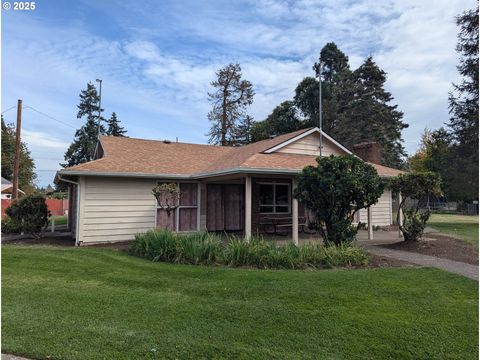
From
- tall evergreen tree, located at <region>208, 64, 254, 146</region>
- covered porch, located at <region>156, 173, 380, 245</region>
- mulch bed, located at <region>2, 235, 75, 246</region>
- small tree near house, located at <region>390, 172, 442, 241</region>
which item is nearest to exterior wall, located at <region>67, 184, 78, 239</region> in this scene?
mulch bed, located at <region>2, 235, 75, 246</region>

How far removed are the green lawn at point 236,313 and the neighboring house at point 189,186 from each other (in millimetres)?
4044

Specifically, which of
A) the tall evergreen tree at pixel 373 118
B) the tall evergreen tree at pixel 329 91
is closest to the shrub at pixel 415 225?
the tall evergreen tree at pixel 373 118

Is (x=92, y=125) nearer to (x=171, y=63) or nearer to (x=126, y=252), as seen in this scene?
(x=171, y=63)

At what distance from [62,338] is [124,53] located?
10724mm

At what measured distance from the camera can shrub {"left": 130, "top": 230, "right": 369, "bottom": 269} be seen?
8.02 metres

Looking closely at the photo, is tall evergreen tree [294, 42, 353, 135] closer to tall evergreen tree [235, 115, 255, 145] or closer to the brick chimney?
tall evergreen tree [235, 115, 255, 145]

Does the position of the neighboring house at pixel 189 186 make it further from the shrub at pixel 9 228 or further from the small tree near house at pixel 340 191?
the shrub at pixel 9 228

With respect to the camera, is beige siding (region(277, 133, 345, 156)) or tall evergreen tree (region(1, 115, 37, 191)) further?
tall evergreen tree (region(1, 115, 37, 191))

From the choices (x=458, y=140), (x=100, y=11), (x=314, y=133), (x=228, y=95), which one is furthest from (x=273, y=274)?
(x=228, y=95)

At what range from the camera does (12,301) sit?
5539 millimetres

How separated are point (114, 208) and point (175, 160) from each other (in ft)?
11.3

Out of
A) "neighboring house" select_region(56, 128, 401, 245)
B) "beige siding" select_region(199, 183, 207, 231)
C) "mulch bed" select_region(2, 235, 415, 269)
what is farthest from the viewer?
"beige siding" select_region(199, 183, 207, 231)

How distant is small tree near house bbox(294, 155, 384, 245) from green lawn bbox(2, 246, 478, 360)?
1.83m

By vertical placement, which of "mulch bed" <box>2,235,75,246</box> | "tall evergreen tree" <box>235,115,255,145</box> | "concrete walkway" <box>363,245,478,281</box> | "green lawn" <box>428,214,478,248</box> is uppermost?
"tall evergreen tree" <box>235,115,255,145</box>
